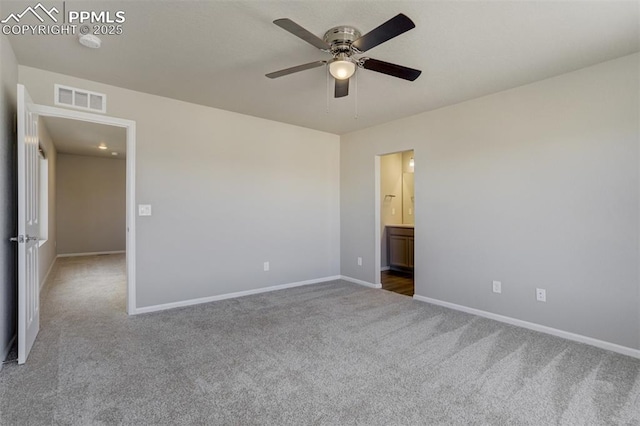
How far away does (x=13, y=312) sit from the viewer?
8.71 ft

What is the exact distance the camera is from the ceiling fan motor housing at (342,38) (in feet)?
7.19

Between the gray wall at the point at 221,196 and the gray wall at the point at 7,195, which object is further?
the gray wall at the point at 221,196

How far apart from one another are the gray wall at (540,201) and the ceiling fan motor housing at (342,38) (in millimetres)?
1970

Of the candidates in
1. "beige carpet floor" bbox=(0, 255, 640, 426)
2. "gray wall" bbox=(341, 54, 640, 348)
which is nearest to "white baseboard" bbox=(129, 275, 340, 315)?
"beige carpet floor" bbox=(0, 255, 640, 426)

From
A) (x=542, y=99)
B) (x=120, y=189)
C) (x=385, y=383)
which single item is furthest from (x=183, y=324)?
(x=120, y=189)

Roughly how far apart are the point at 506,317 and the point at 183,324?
130 inches

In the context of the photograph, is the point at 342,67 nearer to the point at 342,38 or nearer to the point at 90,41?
the point at 342,38

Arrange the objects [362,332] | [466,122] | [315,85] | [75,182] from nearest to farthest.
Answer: [362,332] < [315,85] < [466,122] < [75,182]

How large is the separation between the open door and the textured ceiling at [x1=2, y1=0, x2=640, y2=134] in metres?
0.61

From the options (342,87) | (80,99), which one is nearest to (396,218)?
(342,87)

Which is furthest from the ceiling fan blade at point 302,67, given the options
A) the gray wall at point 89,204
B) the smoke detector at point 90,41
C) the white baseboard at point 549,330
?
the gray wall at point 89,204

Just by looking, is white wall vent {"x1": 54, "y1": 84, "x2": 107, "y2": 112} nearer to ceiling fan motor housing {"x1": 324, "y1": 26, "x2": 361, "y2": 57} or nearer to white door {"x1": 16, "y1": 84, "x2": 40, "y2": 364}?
white door {"x1": 16, "y1": 84, "x2": 40, "y2": 364}

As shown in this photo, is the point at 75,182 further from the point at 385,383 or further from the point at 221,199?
the point at 385,383

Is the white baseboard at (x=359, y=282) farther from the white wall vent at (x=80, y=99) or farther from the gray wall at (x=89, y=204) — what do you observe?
the gray wall at (x=89, y=204)
